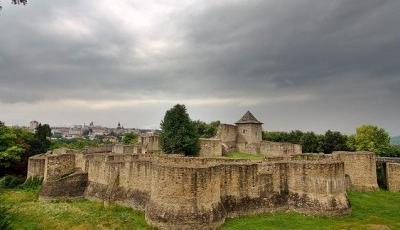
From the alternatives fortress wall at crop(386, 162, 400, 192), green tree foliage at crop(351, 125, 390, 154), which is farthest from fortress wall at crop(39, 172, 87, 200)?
green tree foliage at crop(351, 125, 390, 154)

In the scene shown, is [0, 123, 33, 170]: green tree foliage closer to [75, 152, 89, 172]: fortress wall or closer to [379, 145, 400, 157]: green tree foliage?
[75, 152, 89, 172]: fortress wall

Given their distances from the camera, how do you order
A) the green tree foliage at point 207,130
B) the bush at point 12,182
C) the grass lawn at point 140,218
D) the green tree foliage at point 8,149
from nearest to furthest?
the grass lawn at point 140,218, the bush at point 12,182, the green tree foliage at point 8,149, the green tree foliage at point 207,130

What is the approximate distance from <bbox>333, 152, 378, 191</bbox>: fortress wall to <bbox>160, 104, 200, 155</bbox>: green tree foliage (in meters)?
17.5

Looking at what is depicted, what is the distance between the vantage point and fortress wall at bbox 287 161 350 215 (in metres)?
23.5

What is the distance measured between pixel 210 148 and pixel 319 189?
22.5m

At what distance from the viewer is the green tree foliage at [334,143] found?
56656 millimetres

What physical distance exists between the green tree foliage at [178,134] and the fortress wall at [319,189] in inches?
792

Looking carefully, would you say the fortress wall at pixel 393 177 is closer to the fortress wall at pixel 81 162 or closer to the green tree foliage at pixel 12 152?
the fortress wall at pixel 81 162

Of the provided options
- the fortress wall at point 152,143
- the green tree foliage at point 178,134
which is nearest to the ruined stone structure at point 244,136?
the green tree foliage at point 178,134

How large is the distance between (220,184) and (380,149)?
44.1 meters

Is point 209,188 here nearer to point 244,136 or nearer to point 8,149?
point 8,149

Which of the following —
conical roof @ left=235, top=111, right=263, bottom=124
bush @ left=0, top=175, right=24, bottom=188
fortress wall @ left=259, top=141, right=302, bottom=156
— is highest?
conical roof @ left=235, top=111, right=263, bottom=124

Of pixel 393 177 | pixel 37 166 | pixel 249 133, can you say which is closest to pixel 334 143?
pixel 249 133

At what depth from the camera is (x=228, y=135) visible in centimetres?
5238
